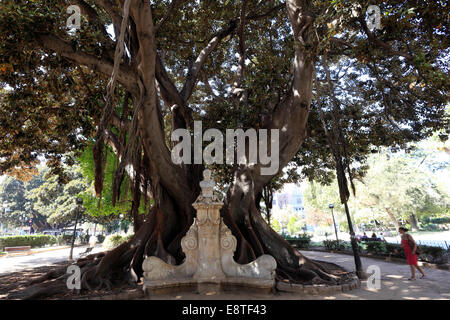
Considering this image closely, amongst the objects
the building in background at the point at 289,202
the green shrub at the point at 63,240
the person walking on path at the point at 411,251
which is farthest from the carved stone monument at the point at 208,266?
the building in background at the point at 289,202

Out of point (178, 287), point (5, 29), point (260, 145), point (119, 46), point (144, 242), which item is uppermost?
point (5, 29)

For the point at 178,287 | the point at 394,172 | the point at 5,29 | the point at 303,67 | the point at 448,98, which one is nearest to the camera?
the point at 5,29

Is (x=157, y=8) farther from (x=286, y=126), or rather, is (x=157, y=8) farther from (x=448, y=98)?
(x=448, y=98)

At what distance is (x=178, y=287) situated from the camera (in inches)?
189

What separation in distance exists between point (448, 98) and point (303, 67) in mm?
3097

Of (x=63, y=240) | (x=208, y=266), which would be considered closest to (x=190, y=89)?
(x=208, y=266)

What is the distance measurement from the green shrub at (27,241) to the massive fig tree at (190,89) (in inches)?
665

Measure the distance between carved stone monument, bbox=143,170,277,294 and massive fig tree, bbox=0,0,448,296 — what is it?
0.61 metres

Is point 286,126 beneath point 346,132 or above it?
beneath

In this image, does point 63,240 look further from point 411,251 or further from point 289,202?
point 289,202

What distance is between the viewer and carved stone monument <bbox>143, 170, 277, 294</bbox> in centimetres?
468

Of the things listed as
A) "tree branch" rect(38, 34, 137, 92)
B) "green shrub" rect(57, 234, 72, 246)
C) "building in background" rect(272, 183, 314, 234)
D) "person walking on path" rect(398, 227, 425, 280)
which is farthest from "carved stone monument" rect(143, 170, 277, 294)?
"building in background" rect(272, 183, 314, 234)

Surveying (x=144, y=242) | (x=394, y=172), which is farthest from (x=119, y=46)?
(x=394, y=172)
